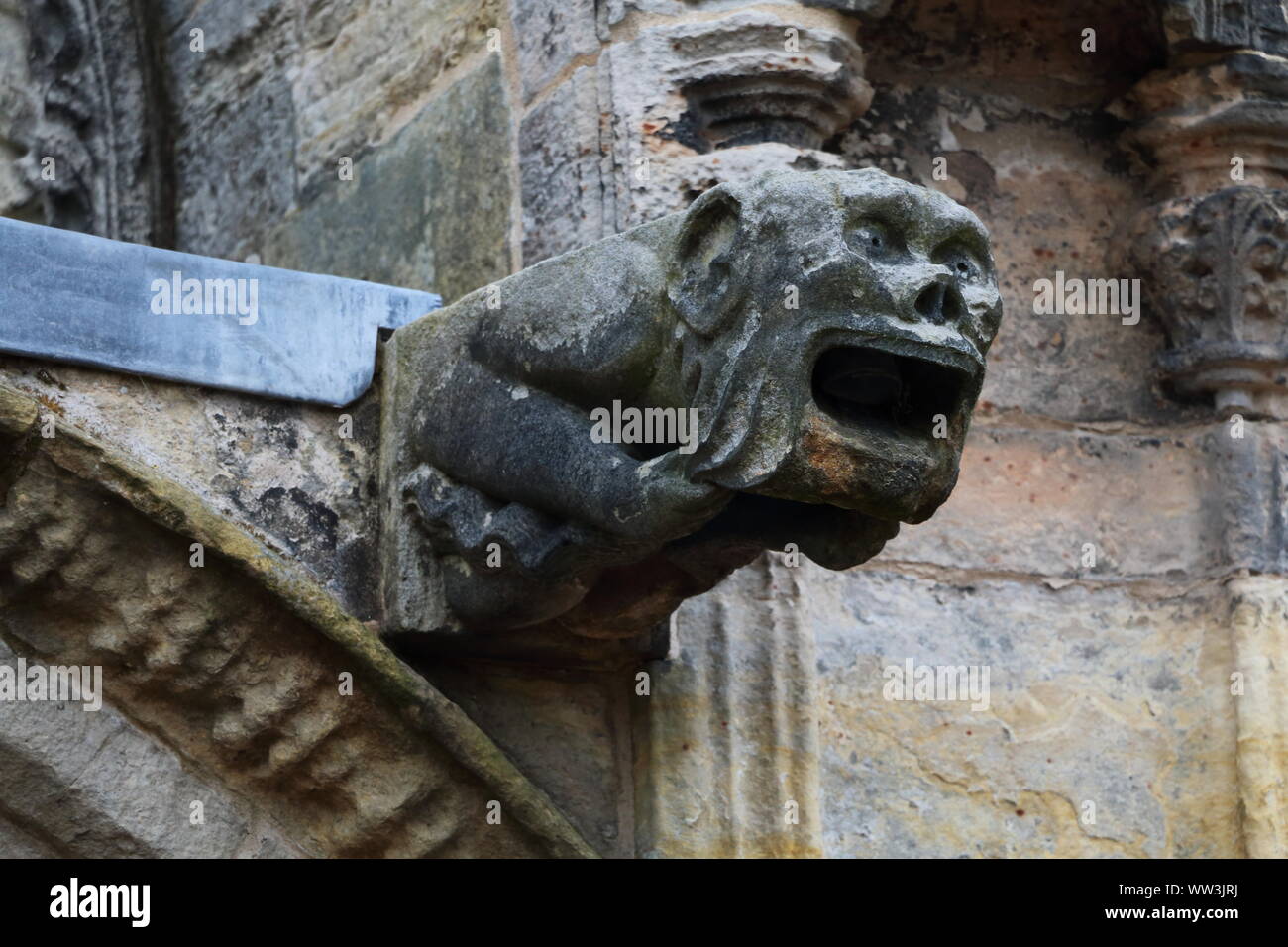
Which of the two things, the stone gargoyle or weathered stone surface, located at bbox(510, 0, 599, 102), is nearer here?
the stone gargoyle

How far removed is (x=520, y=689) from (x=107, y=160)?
1.77 meters

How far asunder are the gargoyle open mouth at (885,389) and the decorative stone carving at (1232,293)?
3.67 feet

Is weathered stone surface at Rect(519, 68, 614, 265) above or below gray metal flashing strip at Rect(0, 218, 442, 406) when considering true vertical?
above

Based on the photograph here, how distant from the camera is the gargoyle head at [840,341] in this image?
2.72 meters

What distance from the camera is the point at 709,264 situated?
2869 millimetres

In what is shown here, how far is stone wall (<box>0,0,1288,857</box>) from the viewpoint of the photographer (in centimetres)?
331

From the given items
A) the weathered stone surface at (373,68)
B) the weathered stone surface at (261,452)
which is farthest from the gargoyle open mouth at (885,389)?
the weathered stone surface at (373,68)

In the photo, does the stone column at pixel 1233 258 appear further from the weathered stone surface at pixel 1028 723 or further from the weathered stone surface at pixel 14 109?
the weathered stone surface at pixel 14 109

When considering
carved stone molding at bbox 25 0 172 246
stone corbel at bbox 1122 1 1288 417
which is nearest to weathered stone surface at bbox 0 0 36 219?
carved stone molding at bbox 25 0 172 246

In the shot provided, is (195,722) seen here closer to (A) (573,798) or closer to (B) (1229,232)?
(A) (573,798)

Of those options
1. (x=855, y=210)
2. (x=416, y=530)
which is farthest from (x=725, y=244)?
(x=416, y=530)

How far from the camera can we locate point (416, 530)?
127 inches

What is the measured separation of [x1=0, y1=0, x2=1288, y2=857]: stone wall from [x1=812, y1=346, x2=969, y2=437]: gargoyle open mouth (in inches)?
25.7

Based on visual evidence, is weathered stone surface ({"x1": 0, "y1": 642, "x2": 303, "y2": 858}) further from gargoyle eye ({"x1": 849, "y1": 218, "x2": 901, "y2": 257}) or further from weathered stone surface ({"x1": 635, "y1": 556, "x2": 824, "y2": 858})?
gargoyle eye ({"x1": 849, "y1": 218, "x2": 901, "y2": 257})
